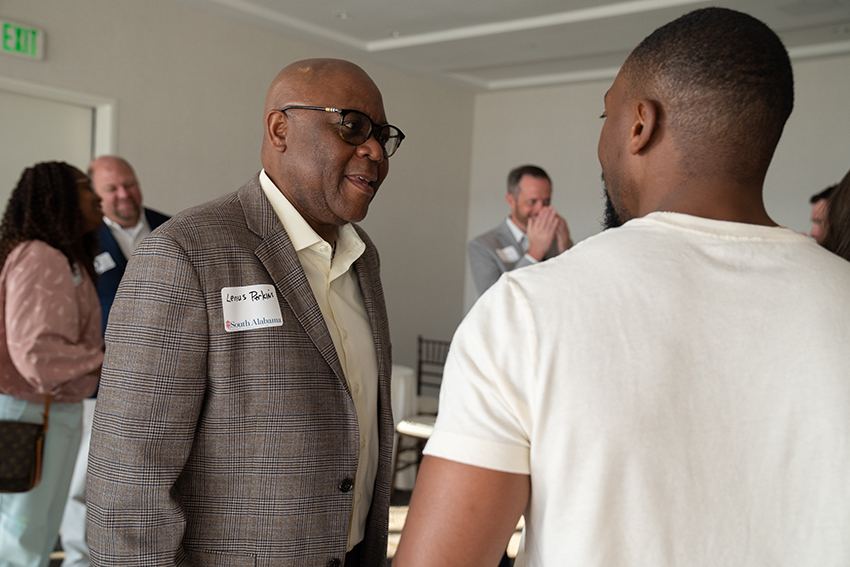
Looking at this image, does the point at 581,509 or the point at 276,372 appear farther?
the point at 276,372

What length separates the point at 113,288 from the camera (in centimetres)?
331

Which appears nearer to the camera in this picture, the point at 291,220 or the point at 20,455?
the point at 291,220

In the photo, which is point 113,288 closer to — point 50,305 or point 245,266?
point 50,305

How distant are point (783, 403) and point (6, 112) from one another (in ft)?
15.6

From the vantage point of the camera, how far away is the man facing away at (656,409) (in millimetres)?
638

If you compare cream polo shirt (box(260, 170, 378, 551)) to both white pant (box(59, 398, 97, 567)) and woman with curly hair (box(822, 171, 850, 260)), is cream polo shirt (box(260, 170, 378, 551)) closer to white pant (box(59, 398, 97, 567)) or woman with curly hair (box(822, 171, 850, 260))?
woman with curly hair (box(822, 171, 850, 260))

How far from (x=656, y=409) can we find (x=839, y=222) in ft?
3.11

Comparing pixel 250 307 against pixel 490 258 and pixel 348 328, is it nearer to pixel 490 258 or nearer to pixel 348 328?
pixel 348 328

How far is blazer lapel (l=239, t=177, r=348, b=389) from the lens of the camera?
3.97ft

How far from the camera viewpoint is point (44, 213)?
2564 millimetres

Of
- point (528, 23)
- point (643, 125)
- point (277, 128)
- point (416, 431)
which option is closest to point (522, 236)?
point (416, 431)

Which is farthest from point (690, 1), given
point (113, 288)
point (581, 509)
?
point (581, 509)

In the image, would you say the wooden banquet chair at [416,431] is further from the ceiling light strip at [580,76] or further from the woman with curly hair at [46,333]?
the ceiling light strip at [580,76]

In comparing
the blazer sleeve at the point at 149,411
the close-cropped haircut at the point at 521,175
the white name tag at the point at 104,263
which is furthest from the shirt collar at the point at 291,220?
the close-cropped haircut at the point at 521,175
